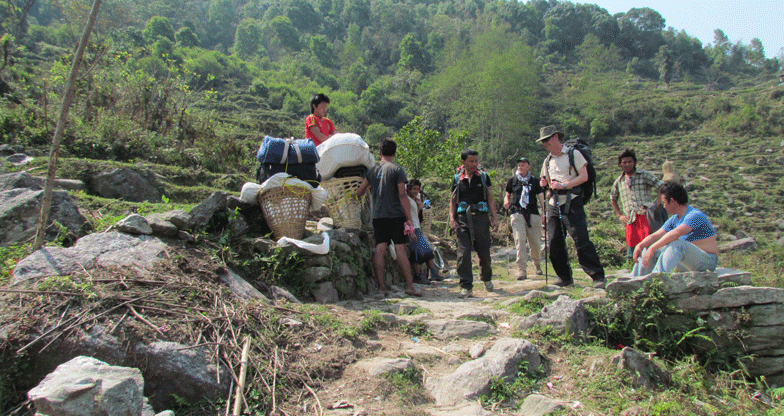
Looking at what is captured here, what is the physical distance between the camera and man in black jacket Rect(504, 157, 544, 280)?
5.79 metres

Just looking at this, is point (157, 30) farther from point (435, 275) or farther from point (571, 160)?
point (571, 160)

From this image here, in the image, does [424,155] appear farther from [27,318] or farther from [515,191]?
[27,318]

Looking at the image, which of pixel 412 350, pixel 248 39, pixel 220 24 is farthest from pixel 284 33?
pixel 412 350

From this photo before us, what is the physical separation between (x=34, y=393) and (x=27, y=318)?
0.68m

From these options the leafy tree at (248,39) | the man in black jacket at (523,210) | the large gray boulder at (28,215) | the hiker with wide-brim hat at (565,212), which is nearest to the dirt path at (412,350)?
the hiker with wide-brim hat at (565,212)

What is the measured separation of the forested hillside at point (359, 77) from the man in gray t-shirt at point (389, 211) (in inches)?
104

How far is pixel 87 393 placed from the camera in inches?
69.5

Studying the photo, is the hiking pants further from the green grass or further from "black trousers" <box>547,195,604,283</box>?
the green grass

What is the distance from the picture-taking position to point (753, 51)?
7094 centimetres

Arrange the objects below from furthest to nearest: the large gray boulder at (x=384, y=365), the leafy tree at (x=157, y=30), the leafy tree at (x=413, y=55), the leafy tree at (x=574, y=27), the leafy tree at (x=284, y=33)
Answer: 1. the leafy tree at (x=574, y=27)
2. the leafy tree at (x=284, y=33)
3. the leafy tree at (x=413, y=55)
4. the leafy tree at (x=157, y=30)
5. the large gray boulder at (x=384, y=365)

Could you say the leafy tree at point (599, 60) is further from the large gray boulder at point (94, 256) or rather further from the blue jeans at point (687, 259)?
the large gray boulder at point (94, 256)

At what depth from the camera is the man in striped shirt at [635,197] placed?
5.07m

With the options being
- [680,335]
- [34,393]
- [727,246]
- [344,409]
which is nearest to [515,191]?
[680,335]

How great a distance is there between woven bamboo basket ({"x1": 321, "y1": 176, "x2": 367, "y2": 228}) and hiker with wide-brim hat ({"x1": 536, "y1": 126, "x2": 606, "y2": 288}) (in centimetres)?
214
